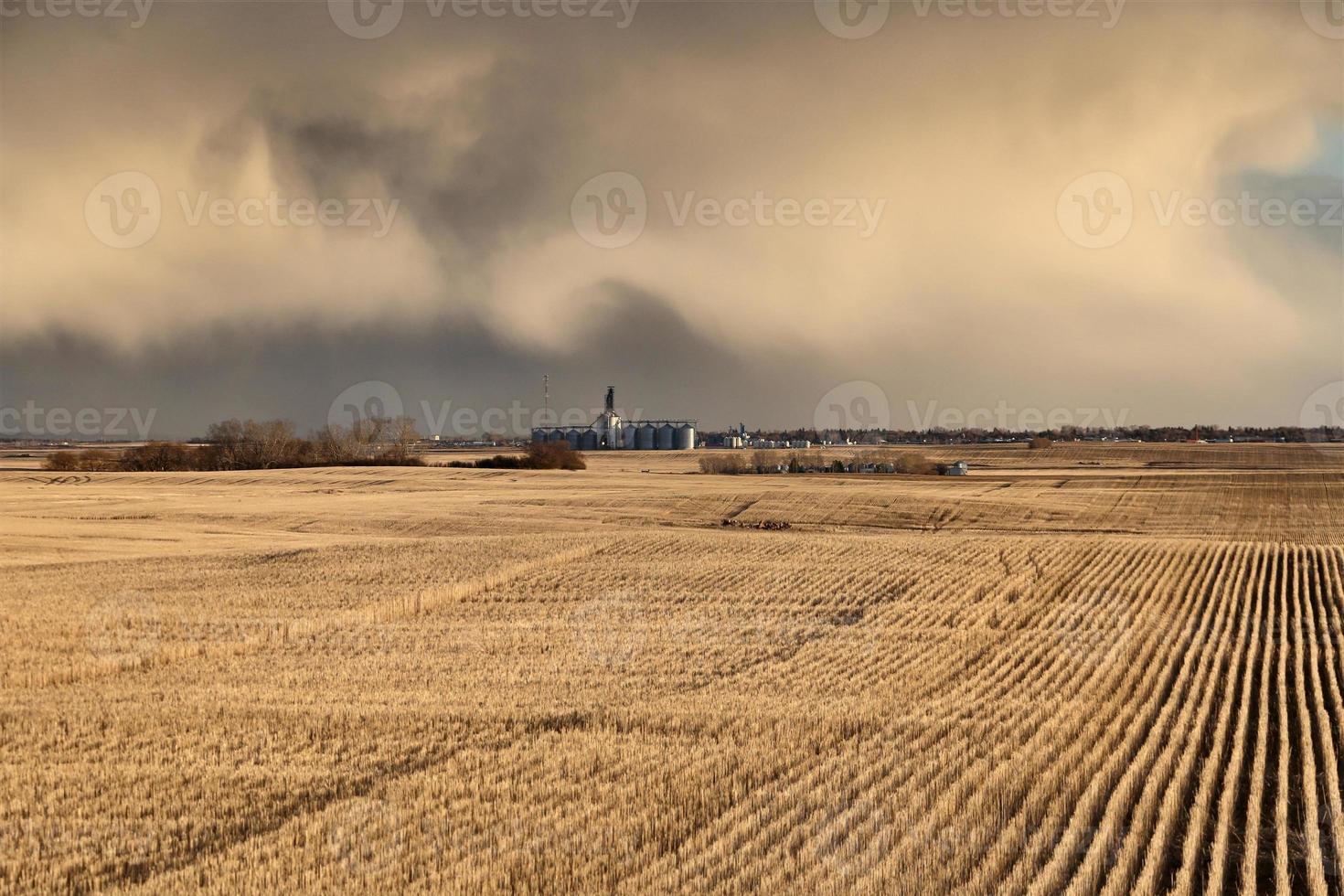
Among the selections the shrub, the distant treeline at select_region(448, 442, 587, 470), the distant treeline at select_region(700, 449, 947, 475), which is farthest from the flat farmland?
the distant treeline at select_region(448, 442, 587, 470)

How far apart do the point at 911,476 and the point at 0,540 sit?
74.4m

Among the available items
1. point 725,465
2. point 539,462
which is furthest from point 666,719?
point 539,462

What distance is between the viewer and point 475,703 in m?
17.8

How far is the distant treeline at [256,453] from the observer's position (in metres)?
109

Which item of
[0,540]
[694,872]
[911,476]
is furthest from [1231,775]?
[911,476]

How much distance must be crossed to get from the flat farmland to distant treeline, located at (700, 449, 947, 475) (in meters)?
60.3

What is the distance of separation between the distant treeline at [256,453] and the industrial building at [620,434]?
157ft

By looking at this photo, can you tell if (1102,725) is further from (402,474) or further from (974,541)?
(402,474)

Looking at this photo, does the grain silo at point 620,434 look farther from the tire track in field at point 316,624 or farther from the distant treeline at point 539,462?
the tire track in field at point 316,624

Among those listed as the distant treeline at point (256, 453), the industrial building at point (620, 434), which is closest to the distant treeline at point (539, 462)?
the distant treeline at point (256, 453)

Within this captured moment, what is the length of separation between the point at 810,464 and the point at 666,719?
304 ft

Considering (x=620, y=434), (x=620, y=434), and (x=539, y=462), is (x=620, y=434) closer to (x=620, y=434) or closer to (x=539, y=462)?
(x=620, y=434)

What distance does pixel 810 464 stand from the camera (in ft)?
356

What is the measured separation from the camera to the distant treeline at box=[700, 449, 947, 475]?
103625 mm
